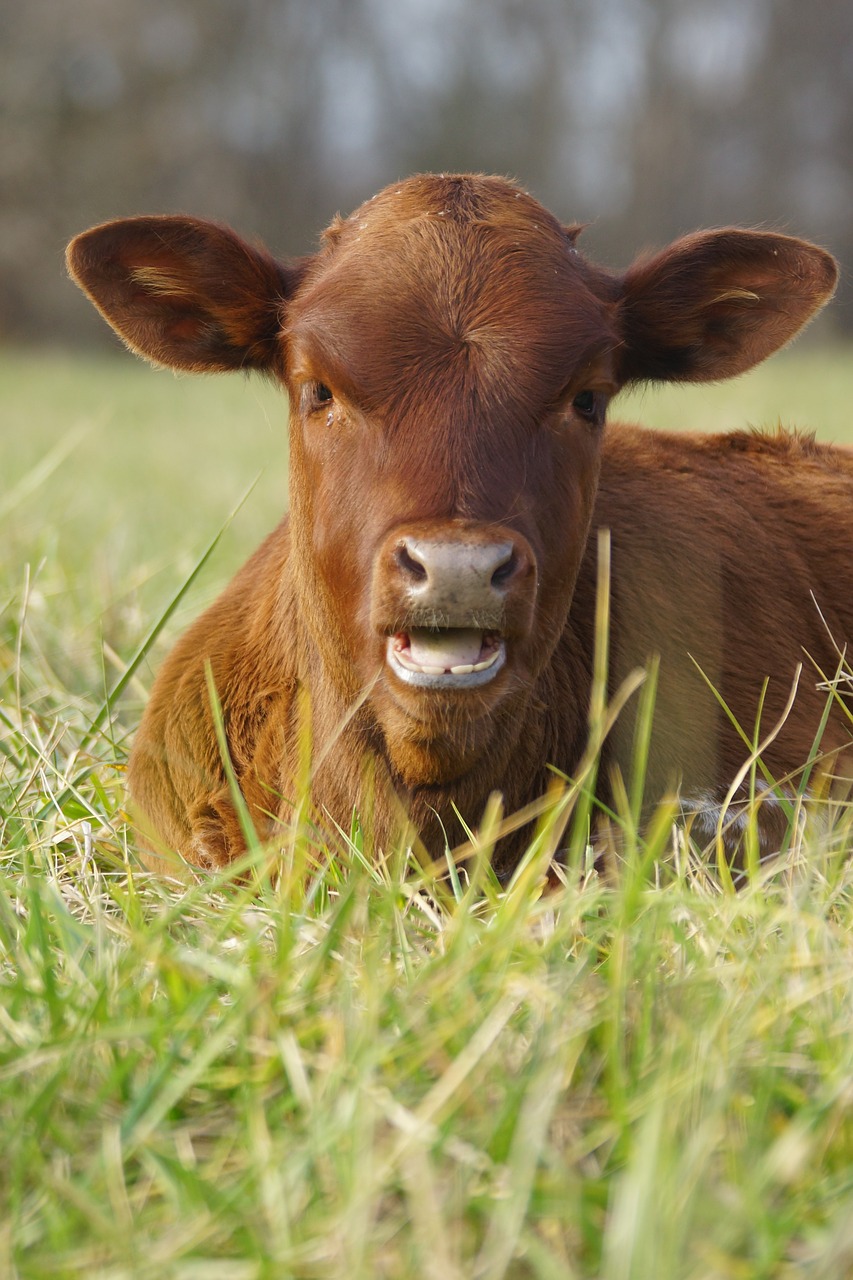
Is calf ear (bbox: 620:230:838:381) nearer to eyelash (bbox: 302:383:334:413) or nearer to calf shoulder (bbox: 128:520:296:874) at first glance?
eyelash (bbox: 302:383:334:413)

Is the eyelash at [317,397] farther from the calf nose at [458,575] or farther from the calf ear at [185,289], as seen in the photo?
the calf nose at [458,575]

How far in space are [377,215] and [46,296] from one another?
100ft

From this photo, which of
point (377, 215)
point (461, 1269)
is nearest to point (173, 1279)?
point (461, 1269)

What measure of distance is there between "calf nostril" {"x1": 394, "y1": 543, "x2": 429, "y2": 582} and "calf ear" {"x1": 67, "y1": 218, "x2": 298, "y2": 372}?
3.38 ft

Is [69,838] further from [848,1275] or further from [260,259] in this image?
[848,1275]

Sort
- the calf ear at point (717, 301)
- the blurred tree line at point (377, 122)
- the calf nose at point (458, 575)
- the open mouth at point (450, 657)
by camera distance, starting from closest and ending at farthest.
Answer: the calf nose at point (458, 575) → the open mouth at point (450, 657) → the calf ear at point (717, 301) → the blurred tree line at point (377, 122)

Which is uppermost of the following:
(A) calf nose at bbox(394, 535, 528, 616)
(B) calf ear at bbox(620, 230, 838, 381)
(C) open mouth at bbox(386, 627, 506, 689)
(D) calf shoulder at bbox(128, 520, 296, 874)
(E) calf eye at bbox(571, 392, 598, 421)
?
(B) calf ear at bbox(620, 230, 838, 381)

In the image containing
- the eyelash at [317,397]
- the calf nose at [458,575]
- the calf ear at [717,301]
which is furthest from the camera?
the calf ear at [717,301]

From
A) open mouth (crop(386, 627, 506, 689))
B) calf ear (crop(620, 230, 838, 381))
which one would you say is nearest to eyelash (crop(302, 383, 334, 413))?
open mouth (crop(386, 627, 506, 689))

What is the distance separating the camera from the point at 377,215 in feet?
10.9

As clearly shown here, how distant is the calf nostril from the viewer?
264 centimetres

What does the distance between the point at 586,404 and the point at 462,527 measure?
2.35 feet

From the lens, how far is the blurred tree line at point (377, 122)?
1267 inches

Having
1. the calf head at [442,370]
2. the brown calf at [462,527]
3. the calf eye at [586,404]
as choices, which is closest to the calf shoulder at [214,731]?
the brown calf at [462,527]
